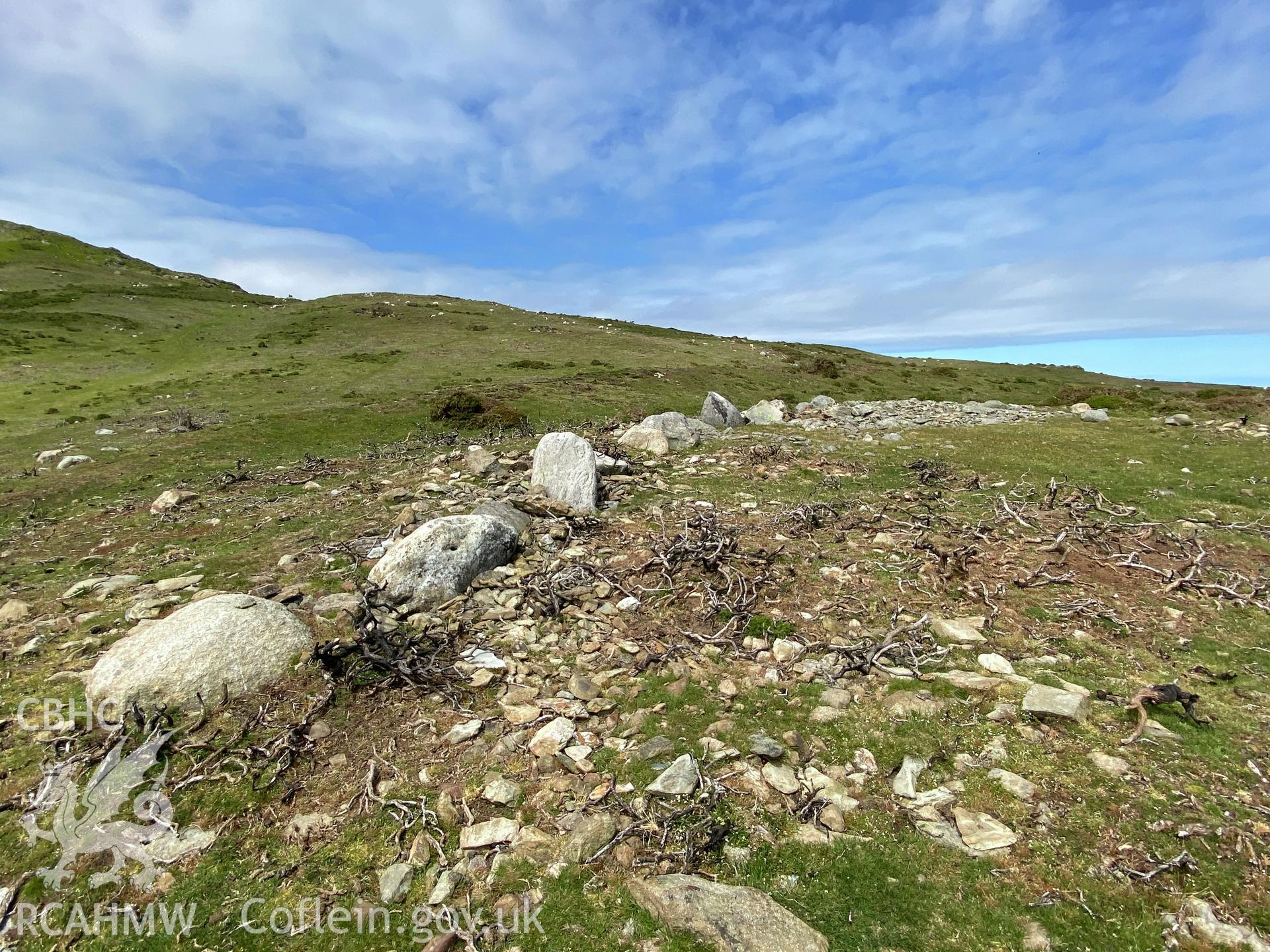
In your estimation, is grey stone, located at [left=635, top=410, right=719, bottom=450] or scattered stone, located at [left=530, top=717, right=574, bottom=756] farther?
grey stone, located at [left=635, top=410, right=719, bottom=450]

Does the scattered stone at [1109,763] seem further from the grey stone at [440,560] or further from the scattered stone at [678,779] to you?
the grey stone at [440,560]

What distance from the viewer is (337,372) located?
46531 millimetres

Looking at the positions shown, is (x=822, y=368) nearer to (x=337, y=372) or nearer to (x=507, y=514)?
(x=337, y=372)

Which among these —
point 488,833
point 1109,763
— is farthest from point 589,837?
point 1109,763

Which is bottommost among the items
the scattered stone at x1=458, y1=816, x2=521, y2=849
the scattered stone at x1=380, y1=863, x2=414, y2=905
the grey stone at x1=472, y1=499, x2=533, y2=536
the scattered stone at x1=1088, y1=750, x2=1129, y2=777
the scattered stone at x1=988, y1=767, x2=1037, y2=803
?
the scattered stone at x1=380, y1=863, x2=414, y2=905

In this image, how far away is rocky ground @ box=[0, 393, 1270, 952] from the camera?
469cm

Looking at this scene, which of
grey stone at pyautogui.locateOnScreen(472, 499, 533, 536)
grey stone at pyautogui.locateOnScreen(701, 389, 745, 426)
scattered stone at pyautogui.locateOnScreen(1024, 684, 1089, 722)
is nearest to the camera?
scattered stone at pyautogui.locateOnScreen(1024, 684, 1089, 722)

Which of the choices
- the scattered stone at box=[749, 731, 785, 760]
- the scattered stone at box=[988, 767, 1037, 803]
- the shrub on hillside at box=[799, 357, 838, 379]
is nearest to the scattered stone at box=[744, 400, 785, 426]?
the scattered stone at box=[749, 731, 785, 760]

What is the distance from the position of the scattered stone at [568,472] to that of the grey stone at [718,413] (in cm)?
1453

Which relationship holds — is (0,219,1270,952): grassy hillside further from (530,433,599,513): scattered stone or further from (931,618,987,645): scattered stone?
(530,433,599,513): scattered stone

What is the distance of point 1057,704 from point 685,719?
434cm

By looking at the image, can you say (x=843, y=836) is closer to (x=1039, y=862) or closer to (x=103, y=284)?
(x=1039, y=862)

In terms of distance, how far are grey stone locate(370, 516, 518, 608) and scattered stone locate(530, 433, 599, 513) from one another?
333 centimetres

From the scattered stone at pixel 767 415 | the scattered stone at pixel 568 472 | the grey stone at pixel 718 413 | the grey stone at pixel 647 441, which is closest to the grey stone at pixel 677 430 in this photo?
the grey stone at pixel 647 441
